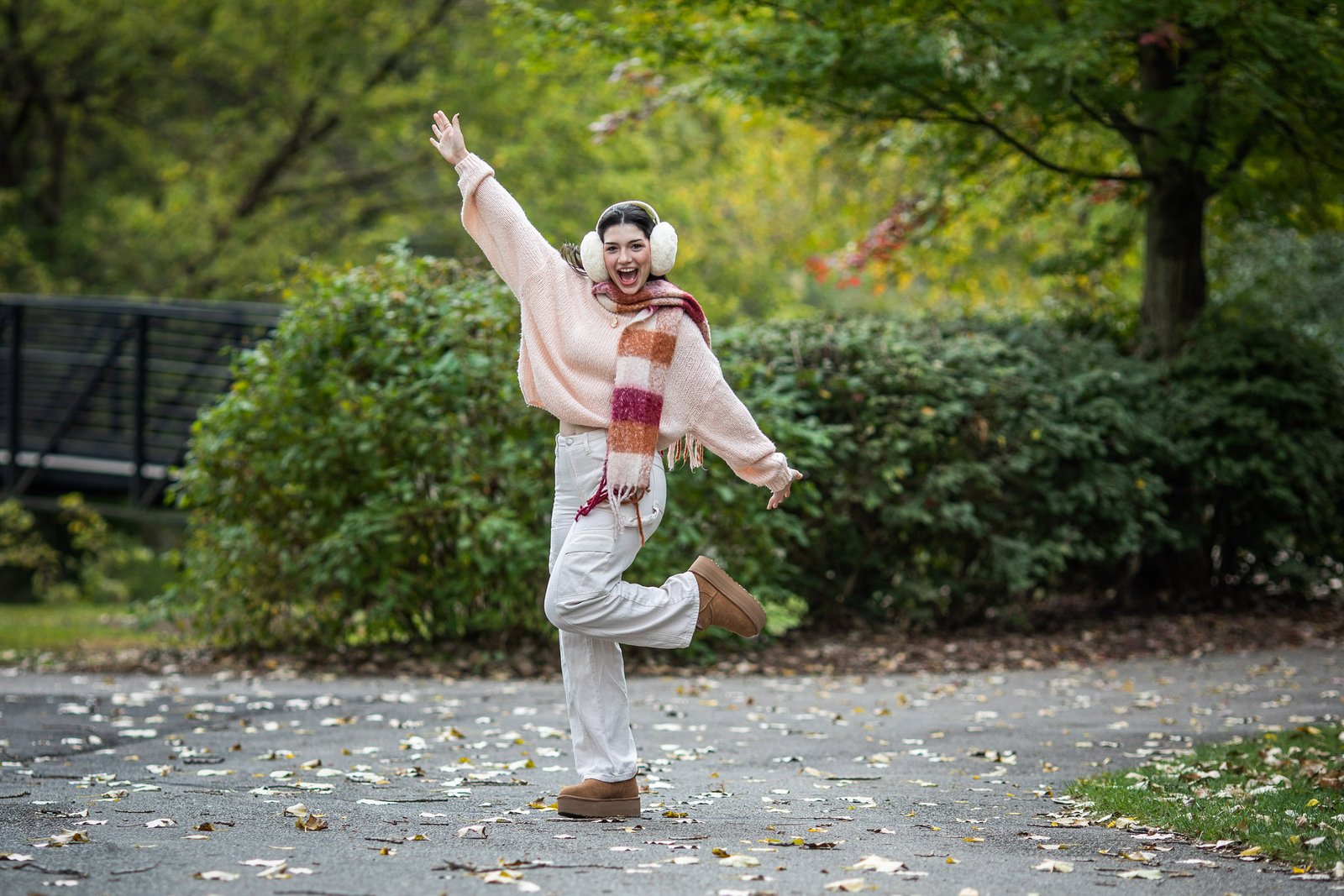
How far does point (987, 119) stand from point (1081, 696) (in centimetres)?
457

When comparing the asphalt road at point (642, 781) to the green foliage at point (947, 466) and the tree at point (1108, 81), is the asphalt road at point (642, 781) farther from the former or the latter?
the tree at point (1108, 81)

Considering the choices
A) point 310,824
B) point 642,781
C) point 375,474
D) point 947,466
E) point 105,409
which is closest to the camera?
point 310,824

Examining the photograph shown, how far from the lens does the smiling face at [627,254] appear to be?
14.7ft

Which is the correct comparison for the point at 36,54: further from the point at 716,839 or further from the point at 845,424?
the point at 716,839

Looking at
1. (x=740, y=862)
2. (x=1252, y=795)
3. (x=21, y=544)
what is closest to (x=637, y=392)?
(x=740, y=862)

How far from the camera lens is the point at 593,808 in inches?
177

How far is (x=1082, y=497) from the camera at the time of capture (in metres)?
9.91

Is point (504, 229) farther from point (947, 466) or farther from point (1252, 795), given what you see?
point (947, 466)

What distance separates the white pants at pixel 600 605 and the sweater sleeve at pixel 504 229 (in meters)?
0.56

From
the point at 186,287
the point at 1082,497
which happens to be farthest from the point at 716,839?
the point at 186,287

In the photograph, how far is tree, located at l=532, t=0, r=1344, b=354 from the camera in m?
8.38

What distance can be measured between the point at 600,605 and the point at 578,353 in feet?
2.61

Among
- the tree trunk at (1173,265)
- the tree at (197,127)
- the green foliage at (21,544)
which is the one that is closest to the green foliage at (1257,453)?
the tree trunk at (1173,265)

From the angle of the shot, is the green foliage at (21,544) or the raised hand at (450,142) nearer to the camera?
the raised hand at (450,142)
